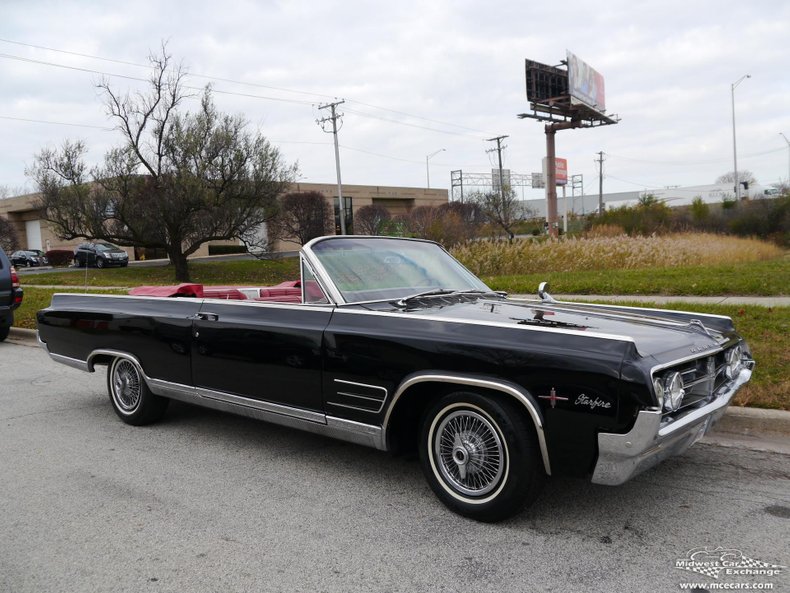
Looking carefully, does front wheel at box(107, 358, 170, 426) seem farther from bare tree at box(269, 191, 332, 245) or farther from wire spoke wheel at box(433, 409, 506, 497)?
bare tree at box(269, 191, 332, 245)

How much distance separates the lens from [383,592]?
2.83 metres

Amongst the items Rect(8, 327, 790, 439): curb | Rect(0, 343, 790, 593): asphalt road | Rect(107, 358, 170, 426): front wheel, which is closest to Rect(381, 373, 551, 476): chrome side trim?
Rect(0, 343, 790, 593): asphalt road

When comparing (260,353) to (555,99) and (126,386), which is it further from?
(555,99)

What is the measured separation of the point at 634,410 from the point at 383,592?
1.38 m

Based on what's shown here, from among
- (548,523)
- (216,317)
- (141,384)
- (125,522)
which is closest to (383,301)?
(216,317)

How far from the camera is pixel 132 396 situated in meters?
5.49

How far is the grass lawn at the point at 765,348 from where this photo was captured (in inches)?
198

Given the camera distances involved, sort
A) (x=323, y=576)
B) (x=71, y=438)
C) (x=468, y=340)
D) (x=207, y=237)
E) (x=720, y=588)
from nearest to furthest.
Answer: (x=720, y=588) → (x=323, y=576) → (x=468, y=340) → (x=71, y=438) → (x=207, y=237)

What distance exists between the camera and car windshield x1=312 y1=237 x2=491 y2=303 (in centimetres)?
434

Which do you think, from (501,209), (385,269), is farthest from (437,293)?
(501,209)

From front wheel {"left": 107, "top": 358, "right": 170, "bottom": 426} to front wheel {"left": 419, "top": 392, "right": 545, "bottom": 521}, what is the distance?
2.75 metres

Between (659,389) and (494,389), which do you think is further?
(494,389)

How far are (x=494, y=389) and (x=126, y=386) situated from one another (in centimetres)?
360

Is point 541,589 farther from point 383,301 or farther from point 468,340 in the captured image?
point 383,301
